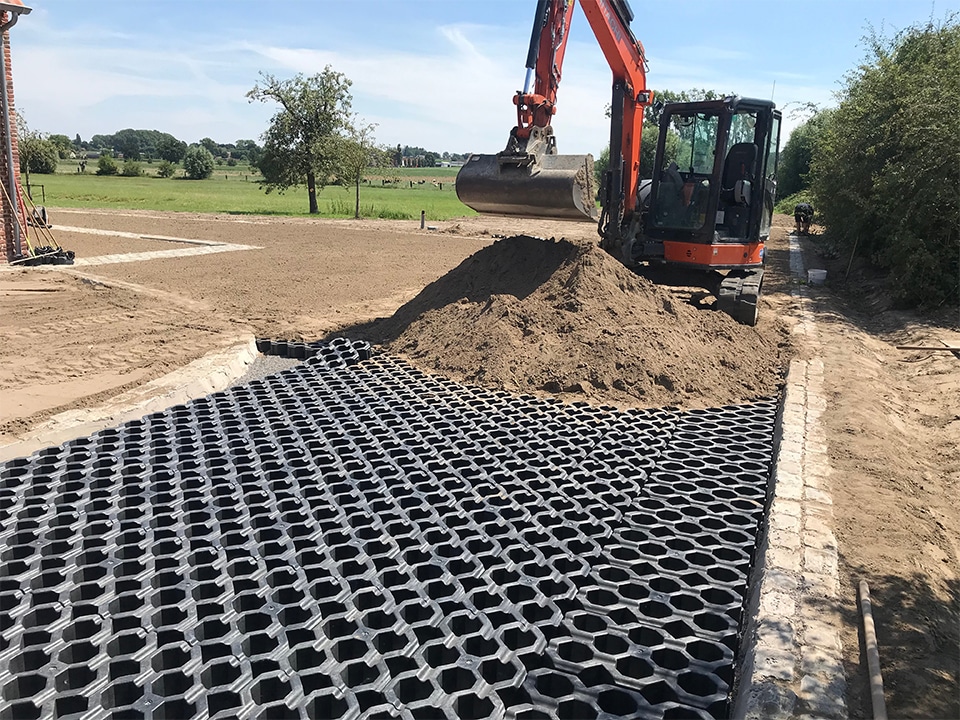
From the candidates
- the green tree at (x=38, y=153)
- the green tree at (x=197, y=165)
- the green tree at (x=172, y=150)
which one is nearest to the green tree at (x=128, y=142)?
the green tree at (x=172, y=150)

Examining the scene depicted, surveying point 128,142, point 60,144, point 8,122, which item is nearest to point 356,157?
point 8,122

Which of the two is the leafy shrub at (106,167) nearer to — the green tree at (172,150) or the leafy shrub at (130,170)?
the leafy shrub at (130,170)

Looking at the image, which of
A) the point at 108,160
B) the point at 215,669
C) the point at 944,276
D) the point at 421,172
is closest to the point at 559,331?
the point at 215,669

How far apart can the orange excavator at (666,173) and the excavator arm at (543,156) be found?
0.01m

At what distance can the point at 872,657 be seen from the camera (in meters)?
2.86

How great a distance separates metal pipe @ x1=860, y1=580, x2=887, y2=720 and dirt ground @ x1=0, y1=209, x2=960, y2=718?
6 centimetres

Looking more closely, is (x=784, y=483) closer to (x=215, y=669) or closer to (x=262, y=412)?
(x=215, y=669)

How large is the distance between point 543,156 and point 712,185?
2.70 m

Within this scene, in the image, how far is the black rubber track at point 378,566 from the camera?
9.53 feet

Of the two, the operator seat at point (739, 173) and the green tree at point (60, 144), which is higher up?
the green tree at point (60, 144)

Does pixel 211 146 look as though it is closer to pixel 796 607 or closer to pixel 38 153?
pixel 38 153

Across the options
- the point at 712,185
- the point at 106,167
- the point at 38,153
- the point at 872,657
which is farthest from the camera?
the point at 106,167

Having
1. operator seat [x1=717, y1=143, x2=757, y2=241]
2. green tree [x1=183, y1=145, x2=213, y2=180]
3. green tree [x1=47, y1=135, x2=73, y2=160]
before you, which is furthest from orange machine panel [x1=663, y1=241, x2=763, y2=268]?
green tree [x1=183, y1=145, x2=213, y2=180]

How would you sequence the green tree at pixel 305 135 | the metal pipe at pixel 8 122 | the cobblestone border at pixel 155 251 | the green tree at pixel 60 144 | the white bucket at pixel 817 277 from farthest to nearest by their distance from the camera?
the green tree at pixel 60 144 → the green tree at pixel 305 135 → the cobblestone border at pixel 155 251 → the white bucket at pixel 817 277 → the metal pipe at pixel 8 122
